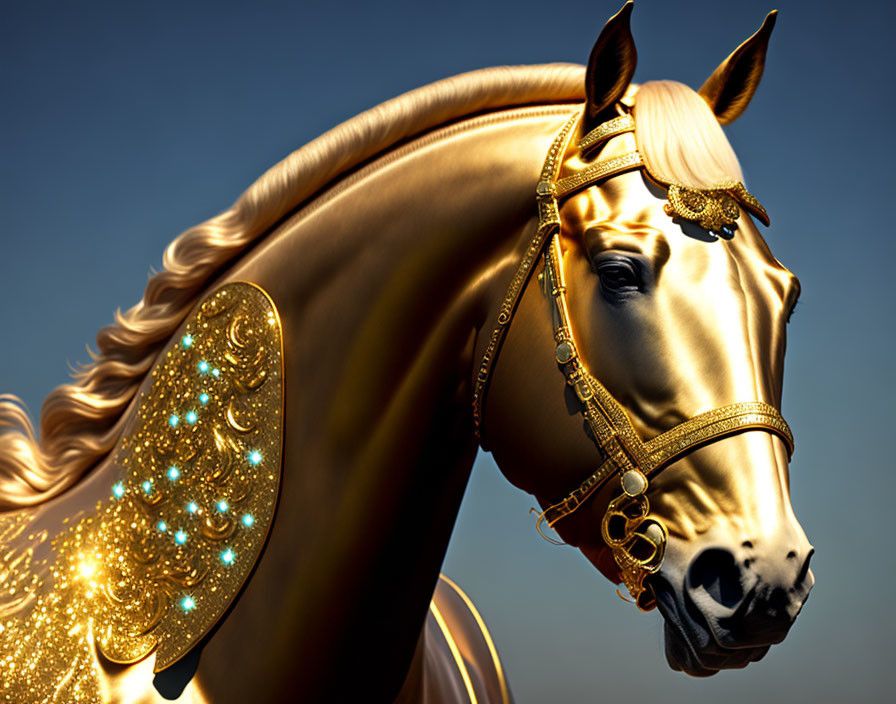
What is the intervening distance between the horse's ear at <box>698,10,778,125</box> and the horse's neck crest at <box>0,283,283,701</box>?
0.69 metres

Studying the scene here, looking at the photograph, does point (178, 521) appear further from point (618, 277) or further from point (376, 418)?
point (618, 277)

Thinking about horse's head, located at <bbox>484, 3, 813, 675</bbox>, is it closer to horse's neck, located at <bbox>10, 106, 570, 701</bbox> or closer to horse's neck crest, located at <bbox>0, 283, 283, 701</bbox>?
horse's neck, located at <bbox>10, 106, 570, 701</bbox>

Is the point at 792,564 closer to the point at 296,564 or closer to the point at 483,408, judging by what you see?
the point at 483,408

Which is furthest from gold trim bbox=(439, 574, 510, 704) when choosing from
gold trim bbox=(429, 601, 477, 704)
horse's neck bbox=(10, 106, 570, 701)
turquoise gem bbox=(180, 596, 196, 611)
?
turquoise gem bbox=(180, 596, 196, 611)

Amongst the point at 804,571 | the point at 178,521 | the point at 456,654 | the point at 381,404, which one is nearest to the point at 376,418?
the point at 381,404

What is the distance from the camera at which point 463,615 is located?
6.58 ft

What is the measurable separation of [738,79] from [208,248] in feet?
2.66

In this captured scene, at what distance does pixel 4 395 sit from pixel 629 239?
1.13 meters

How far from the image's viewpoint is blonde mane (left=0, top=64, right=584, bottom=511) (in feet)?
4.10

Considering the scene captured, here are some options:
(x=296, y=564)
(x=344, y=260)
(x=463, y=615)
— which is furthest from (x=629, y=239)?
(x=463, y=615)

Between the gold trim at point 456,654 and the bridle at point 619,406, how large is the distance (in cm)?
76

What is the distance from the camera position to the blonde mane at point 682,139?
106 cm

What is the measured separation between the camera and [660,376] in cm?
96

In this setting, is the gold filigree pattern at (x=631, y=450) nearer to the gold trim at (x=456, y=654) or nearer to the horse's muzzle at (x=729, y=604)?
the horse's muzzle at (x=729, y=604)
